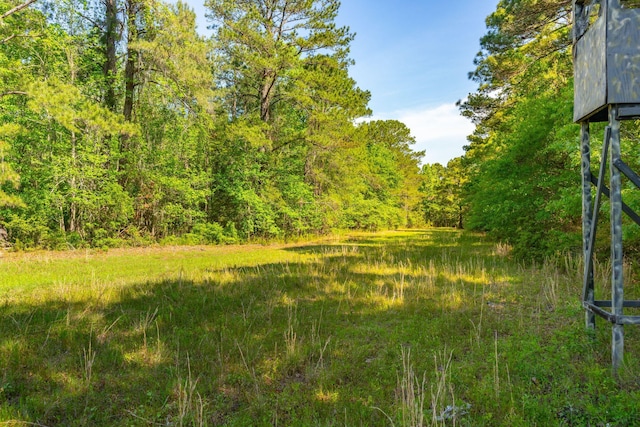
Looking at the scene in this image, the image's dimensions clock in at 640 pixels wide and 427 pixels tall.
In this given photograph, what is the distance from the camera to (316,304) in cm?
662

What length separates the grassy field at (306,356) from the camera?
9.95ft

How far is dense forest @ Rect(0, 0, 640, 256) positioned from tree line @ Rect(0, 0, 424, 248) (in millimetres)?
97

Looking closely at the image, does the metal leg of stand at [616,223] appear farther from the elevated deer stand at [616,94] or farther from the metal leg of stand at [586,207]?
the metal leg of stand at [586,207]

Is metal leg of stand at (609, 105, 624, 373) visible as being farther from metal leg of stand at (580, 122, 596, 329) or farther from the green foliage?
the green foliage

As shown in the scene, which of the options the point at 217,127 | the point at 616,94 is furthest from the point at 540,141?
the point at 217,127

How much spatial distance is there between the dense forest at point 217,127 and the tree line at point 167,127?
0.32ft

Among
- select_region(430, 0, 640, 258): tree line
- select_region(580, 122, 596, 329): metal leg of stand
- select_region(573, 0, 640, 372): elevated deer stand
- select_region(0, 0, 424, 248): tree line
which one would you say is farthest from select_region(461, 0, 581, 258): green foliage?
select_region(0, 0, 424, 248): tree line

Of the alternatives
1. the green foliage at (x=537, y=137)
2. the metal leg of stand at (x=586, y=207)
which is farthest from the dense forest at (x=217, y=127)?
the metal leg of stand at (x=586, y=207)

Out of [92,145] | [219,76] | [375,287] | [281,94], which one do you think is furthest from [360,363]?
[219,76]

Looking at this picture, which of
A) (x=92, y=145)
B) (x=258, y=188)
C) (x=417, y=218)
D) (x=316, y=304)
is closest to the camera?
(x=316, y=304)

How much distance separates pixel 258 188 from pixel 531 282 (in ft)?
54.1

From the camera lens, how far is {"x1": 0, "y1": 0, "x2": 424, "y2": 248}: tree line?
1427cm

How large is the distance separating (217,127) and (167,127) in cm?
307

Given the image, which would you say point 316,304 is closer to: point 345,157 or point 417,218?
point 345,157
